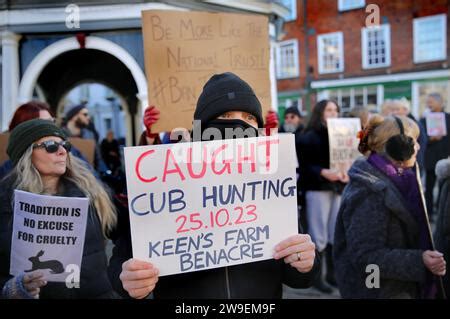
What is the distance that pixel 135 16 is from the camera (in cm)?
207

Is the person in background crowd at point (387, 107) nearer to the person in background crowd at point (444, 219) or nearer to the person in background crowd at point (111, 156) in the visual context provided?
the person in background crowd at point (444, 219)

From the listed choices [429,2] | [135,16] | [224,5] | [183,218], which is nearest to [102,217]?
[183,218]

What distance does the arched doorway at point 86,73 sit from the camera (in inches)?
87.6

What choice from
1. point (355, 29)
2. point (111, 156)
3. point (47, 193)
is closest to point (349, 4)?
point (355, 29)

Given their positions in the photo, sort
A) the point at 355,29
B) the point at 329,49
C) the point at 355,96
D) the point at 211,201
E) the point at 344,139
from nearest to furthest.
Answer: the point at 211,201 < the point at 355,29 < the point at 329,49 < the point at 344,139 < the point at 355,96

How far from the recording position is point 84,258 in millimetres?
1777

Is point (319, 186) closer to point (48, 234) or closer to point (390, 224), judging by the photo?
point (390, 224)

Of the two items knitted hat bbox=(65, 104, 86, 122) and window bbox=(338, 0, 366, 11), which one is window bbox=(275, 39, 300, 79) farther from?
knitted hat bbox=(65, 104, 86, 122)

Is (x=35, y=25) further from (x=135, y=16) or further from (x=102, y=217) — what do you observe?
(x=102, y=217)

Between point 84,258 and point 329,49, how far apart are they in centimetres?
174

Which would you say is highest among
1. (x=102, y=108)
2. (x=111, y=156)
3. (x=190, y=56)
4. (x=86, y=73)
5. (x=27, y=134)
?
(x=102, y=108)

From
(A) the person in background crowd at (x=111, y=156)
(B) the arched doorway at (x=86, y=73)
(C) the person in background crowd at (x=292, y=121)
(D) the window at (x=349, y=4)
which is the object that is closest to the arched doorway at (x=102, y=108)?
(B) the arched doorway at (x=86, y=73)

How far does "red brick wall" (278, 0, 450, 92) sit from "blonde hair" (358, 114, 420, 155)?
1.62ft

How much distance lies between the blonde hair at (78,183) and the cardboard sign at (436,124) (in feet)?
9.18
